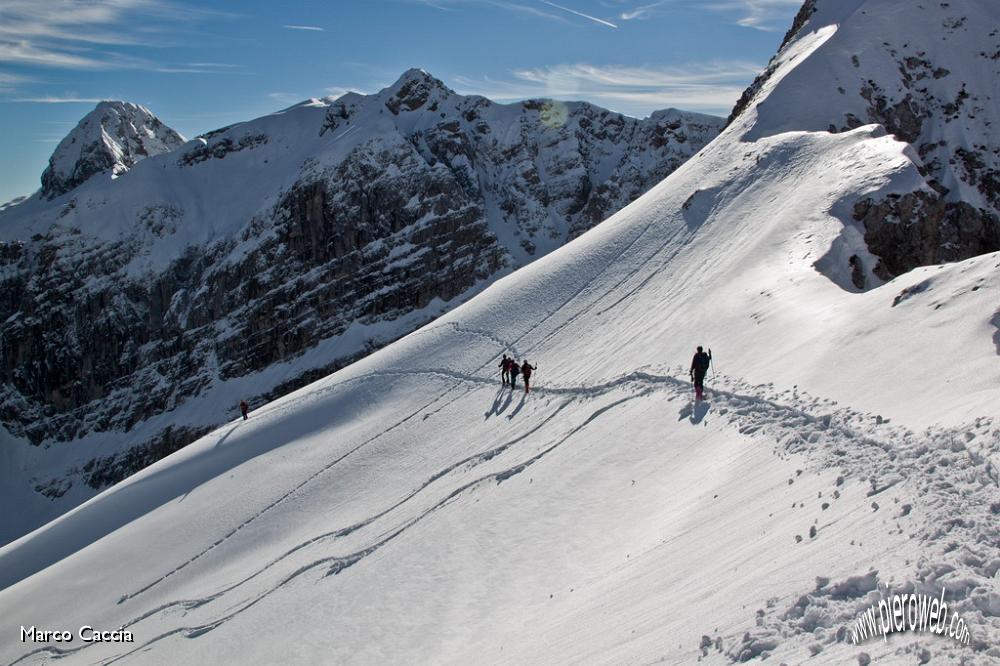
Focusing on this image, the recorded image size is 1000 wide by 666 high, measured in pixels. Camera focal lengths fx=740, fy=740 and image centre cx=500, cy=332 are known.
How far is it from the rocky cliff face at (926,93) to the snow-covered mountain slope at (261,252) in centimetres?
7625

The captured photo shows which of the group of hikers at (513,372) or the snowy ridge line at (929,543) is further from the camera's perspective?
the group of hikers at (513,372)

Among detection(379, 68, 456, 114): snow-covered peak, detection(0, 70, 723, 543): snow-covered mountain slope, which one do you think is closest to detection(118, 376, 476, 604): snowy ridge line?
detection(0, 70, 723, 543): snow-covered mountain slope

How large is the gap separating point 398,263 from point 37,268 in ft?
222

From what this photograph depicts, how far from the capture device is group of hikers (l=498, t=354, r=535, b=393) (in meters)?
26.0

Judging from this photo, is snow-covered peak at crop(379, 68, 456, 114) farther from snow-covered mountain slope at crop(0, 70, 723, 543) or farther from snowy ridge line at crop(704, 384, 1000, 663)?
snowy ridge line at crop(704, 384, 1000, 663)

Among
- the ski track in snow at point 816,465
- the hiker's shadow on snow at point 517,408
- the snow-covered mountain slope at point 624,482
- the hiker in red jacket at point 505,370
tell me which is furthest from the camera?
the hiker in red jacket at point 505,370

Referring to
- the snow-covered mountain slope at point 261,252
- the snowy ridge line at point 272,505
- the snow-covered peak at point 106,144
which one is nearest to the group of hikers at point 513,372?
the snowy ridge line at point 272,505

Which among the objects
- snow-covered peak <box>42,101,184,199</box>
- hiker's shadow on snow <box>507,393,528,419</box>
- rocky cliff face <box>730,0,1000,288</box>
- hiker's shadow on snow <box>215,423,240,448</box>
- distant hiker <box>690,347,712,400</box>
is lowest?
hiker's shadow on snow <box>507,393,528,419</box>

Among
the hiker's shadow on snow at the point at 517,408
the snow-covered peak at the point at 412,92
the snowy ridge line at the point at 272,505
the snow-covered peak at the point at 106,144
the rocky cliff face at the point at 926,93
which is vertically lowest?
the snowy ridge line at the point at 272,505

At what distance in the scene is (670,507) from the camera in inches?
535

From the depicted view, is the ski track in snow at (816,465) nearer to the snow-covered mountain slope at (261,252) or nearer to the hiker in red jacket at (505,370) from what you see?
the hiker in red jacket at (505,370)

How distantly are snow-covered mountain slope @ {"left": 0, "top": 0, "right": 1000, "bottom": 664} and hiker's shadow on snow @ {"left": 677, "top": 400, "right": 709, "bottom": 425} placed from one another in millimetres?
254

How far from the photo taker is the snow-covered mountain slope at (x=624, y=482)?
349 inches

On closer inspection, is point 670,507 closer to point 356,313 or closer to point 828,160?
point 828,160
